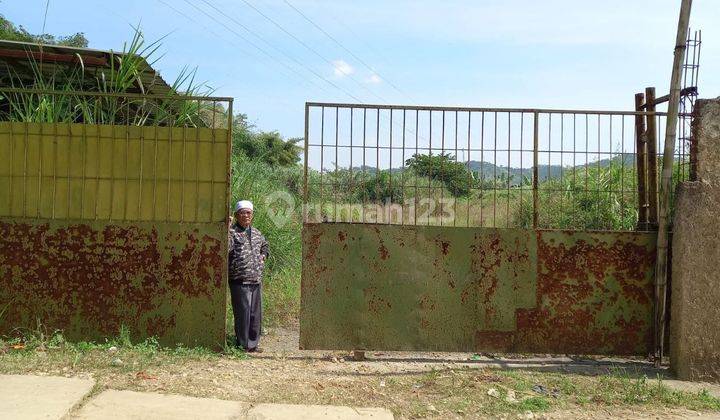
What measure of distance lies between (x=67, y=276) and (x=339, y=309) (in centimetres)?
229

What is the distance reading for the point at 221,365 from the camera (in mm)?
5047

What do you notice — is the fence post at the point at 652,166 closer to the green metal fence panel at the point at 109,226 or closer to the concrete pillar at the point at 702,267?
the concrete pillar at the point at 702,267

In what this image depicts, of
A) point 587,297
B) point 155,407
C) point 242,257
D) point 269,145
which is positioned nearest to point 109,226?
point 242,257

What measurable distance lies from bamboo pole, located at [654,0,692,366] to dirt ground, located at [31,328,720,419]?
0.56 metres

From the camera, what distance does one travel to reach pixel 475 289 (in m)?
5.52

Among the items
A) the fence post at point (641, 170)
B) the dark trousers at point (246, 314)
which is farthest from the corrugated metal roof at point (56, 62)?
the fence post at point (641, 170)

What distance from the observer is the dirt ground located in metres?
4.29

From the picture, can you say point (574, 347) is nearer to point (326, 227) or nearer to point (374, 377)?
point (374, 377)

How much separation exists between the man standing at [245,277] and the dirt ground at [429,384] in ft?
1.15

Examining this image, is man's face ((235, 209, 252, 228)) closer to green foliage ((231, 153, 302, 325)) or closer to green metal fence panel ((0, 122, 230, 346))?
green metal fence panel ((0, 122, 230, 346))

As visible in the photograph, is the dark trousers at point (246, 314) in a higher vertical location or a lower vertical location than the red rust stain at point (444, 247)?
lower

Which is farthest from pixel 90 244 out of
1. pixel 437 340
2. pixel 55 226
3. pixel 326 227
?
pixel 437 340

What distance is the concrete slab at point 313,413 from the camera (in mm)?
3906

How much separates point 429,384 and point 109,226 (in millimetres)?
2917
